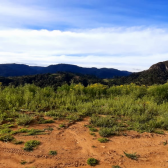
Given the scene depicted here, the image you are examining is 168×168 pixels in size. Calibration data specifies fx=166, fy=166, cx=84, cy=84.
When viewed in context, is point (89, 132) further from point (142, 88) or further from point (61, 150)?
point (142, 88)

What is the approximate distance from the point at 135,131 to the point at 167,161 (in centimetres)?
144

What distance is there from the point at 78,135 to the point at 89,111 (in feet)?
6.36

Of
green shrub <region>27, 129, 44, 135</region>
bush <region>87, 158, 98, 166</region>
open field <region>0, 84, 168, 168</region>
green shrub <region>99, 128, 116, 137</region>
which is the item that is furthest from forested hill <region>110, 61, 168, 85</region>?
bush <region>87, 158, 98, 166</region>

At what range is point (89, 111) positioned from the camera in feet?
20.7

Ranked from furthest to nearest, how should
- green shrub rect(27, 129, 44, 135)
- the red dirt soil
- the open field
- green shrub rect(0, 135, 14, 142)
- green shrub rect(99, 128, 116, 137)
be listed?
green shrub rect(99, 128, 116, 137) < green shrub rect(27, 129, 44, 135) < green shrub rect(0, 135, 14, 142) < the open field < the red dirt soil

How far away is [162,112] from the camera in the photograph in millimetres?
6324

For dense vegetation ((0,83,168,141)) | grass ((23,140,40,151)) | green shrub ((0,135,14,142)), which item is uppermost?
dense vegetation ((0,83,168,141))

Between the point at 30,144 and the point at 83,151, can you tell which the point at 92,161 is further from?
the point at 30,144

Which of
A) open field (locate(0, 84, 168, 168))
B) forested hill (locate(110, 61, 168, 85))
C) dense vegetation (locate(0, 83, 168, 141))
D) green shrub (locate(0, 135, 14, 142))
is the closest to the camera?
open field (locate(0, 84, 168, 168))

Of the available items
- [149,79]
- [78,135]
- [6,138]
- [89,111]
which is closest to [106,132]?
[78,135]

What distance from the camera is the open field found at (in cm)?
336

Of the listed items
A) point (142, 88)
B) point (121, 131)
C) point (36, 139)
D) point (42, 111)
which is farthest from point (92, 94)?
point (36, 139)

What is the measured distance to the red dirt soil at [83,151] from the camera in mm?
3244

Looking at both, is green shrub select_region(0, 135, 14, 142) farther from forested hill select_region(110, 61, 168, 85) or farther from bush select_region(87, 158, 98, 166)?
forested hill select_region(110, 61, 168, 85)
